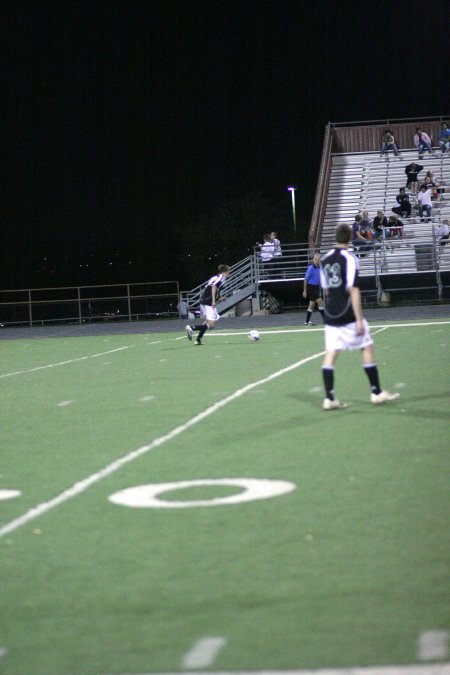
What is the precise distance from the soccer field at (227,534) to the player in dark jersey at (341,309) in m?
0.55

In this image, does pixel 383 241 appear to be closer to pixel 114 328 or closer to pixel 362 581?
pixel 114 328

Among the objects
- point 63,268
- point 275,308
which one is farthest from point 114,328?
point 63,268

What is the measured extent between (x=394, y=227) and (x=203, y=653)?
3641 cm

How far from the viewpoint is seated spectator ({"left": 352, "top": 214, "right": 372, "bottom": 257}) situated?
39.6 meters

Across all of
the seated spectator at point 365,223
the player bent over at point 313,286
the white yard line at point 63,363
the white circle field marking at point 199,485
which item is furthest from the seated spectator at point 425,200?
the white circle field marking at point 199,485

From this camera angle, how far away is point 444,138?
47.9 metres

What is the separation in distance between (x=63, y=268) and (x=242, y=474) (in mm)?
117405

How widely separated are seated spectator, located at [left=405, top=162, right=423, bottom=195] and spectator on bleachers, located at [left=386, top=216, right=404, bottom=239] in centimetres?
337

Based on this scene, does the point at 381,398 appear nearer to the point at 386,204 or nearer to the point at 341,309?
the point at 341,309

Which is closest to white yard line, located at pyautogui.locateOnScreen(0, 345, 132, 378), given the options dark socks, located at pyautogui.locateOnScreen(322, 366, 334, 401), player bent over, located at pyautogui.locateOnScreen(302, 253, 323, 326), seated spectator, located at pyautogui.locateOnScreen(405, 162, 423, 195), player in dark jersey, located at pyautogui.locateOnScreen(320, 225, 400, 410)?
player bent over, located at pyautogui.locateOnScreen(302, 253, 323, 326)

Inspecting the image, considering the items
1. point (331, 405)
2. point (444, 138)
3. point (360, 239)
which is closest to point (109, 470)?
point (331, 405)

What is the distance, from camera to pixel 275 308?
140 feet

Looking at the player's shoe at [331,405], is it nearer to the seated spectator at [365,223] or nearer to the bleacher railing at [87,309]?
the seated spectator at [365,223]

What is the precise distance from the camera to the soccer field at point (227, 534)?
4562 millimetres
